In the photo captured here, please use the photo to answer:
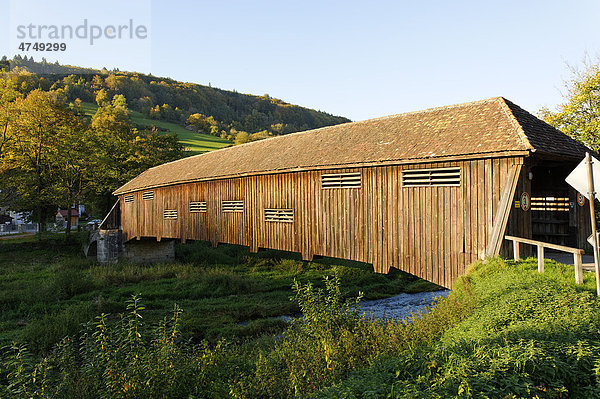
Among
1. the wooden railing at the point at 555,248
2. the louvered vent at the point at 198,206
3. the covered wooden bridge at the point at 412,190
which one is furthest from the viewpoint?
the louvered vent at the point at 198,206

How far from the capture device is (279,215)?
1198 cm

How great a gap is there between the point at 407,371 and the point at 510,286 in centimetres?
298

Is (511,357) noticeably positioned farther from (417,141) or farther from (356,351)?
(417,141)

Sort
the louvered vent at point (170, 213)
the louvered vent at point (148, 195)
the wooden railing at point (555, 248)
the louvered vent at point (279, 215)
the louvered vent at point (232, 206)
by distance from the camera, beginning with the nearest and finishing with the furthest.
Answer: the wooden railing at point (555, 248)
the louvered vent at point (279, 215)
the louvered vent at point (232, 206)
the louvered vent at point (170, 213)
the louvered vent at point (148, 195)

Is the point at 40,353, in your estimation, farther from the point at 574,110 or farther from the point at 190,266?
the point at 574,110

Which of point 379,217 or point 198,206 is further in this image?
point 198,206

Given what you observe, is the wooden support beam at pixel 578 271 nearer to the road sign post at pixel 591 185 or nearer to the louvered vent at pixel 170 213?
the road sign post at pixel 591 185

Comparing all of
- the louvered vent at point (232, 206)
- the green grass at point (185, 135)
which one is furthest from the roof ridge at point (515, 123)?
the green grass at point (185, 135)

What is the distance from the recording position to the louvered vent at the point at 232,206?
43.9ft

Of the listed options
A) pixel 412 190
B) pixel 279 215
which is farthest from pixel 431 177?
pixel 279 215

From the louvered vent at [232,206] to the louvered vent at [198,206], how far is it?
1.36 m

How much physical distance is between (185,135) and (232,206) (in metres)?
44.8

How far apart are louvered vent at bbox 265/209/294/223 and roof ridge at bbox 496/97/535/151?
635cm

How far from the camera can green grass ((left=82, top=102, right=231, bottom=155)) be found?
157ft
